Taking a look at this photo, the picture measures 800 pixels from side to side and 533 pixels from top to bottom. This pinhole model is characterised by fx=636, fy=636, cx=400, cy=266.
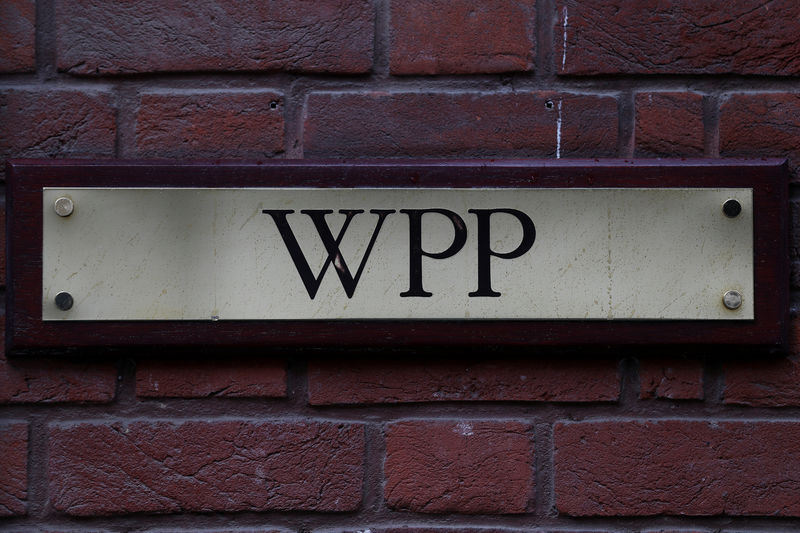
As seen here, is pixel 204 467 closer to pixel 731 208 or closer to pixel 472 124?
pixel 472 124

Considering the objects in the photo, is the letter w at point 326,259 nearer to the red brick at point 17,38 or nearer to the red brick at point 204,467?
the red brick at point 204,467

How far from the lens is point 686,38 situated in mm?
677

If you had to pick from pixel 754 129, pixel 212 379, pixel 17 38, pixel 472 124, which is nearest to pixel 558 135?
pixel 472 124

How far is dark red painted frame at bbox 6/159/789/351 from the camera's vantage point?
0.65m

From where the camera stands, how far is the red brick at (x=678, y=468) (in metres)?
0.67

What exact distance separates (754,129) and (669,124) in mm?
90

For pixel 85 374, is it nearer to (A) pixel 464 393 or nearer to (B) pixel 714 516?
(A) pixel 464 393

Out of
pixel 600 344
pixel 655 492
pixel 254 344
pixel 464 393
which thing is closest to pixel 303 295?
pixel 254 344

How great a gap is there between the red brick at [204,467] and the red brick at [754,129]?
1.65 feet

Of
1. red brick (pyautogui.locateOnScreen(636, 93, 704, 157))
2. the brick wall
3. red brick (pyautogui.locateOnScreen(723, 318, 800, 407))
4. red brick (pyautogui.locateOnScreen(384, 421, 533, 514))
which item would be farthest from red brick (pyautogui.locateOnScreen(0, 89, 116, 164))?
red brick (pyautogui.locateOnScreen(723, 318, 800, 407))

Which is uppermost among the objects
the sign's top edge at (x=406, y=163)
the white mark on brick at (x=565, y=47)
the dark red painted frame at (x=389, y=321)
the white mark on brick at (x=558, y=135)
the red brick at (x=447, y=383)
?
the white mark on brick at (x=565, y=47)

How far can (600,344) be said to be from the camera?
651 mm

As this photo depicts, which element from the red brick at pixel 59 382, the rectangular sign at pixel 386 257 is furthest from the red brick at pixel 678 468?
the red brick at pixel 59 382

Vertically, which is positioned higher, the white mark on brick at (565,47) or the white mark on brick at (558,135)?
the white mark on brick at (565,47)
